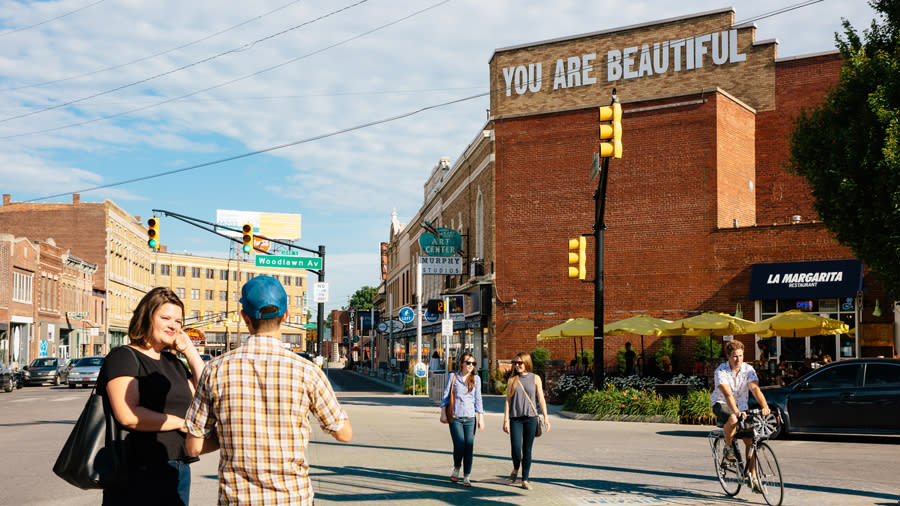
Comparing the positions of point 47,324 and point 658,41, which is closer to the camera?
point 658,41

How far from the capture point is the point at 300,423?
13.5ft

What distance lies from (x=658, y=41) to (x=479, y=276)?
12.1m

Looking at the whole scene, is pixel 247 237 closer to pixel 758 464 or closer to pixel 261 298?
pixel 758 464

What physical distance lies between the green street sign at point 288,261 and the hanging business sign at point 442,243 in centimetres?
1212

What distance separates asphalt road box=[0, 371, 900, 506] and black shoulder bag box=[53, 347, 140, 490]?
5588 millimetres

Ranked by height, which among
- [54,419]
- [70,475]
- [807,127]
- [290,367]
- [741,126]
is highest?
[741,126]

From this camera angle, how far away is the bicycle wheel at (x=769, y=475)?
9.26 m

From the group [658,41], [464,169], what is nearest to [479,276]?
[464,169]

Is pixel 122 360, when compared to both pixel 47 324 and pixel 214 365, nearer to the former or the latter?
pixel 214 365

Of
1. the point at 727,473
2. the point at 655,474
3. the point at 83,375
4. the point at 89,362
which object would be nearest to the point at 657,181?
the point at 655,474

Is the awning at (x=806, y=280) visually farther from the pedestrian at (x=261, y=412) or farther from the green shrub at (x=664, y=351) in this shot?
the pedestrian at (x=261, y=412)

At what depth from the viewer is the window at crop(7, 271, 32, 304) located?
53906 millimetres

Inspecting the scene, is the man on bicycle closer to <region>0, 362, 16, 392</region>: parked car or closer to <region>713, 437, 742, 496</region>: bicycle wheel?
<region>713, 437, 742, 496</region>: bicycle wheel

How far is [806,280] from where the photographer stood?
28719 millimetres
